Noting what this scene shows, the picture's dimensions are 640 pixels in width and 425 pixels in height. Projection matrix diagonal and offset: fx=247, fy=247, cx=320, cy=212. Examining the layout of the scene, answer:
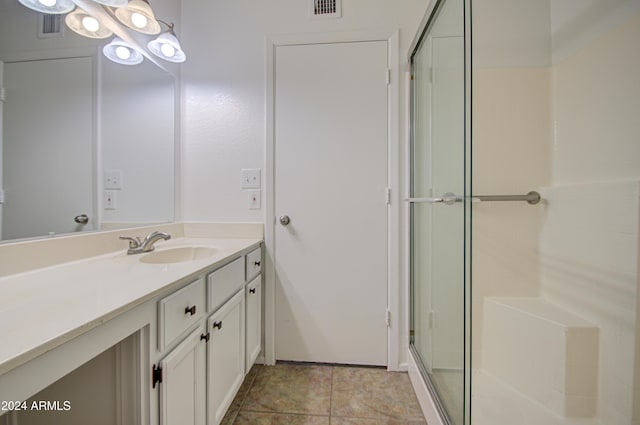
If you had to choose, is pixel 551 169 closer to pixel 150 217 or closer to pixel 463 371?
pixel 463 371

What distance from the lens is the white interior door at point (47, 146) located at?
0.83m

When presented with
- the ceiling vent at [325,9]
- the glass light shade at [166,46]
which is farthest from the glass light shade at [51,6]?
the ceiling vent at [325,9]

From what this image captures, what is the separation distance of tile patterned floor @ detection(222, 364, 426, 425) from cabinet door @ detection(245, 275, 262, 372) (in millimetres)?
163

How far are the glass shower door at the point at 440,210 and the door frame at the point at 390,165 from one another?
0.09m

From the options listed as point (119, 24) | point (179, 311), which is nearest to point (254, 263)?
point (179, 311)

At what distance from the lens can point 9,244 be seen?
818 millimetres

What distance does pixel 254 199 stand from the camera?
5.33 feet

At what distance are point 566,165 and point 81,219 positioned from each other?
90.3 inches

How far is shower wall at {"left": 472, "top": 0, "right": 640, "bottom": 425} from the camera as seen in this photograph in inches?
38.2

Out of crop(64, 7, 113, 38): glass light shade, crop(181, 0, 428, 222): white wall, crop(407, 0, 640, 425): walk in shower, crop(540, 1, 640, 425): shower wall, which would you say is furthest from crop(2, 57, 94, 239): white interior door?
crop(540, 1, 640, 425): shower wall

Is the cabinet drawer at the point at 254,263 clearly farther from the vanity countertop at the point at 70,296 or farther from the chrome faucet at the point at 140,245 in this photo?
the chrome faucet at the point at 140,245

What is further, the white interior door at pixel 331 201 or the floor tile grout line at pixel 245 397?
the white interior door at pixel 331 201

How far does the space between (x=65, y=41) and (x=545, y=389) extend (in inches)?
100

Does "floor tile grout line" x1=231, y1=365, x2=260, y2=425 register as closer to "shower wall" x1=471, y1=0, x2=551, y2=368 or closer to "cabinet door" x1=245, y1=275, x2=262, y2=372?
"cabinet door" x1=245, y1=275, x2=262, y2=372
